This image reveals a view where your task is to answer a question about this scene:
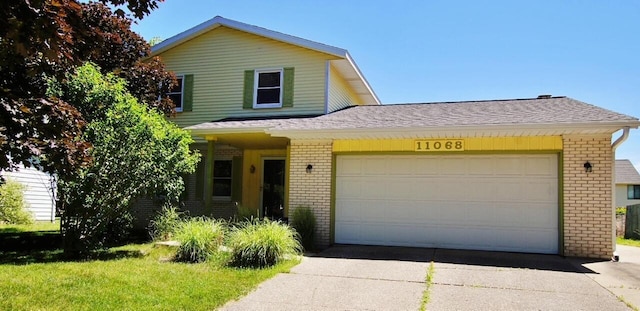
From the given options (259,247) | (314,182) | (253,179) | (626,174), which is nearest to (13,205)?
(253,179)

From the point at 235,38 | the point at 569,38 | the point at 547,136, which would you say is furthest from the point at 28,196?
the point at 569,38

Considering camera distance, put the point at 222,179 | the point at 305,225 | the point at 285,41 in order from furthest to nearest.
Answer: the point at 222,179 → the point at 285,41 → the point at 305,225

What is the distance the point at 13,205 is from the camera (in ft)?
49.2

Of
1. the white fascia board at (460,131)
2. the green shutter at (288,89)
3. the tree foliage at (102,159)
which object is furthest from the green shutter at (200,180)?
the tree foliage at (102,159)

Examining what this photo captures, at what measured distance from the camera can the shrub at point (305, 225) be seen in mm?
10070

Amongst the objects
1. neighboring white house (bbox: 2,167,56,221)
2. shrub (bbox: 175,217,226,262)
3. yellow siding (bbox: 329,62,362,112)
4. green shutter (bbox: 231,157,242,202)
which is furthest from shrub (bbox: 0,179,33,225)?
yellow siding (bbox: 329,62,362,112)

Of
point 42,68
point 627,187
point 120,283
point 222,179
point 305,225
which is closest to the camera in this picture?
point 42,68

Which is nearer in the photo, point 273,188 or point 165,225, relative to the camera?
point 165,225

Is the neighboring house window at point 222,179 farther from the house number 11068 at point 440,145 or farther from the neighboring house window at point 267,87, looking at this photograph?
the house number 11068 at point 440,145

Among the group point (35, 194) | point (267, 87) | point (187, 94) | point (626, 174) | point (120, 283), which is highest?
point (267, 87)

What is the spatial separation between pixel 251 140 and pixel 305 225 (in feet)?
12.5

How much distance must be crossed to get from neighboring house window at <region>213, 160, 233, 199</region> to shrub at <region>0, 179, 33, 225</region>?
6.71m

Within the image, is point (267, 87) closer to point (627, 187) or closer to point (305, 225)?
point (305, 225)

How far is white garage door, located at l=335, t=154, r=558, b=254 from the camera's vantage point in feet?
30.9
